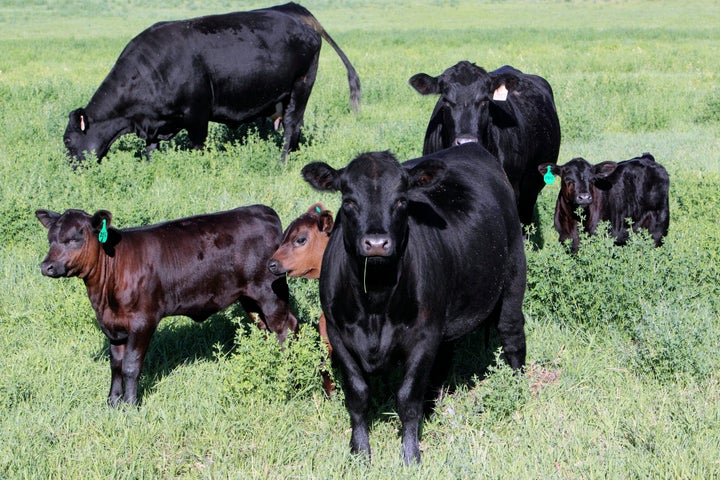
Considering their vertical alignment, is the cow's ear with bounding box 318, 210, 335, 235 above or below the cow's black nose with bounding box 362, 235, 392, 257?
below

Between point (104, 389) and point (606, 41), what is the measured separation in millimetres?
28645

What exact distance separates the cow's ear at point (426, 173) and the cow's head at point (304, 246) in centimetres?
133

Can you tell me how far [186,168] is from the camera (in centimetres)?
1084

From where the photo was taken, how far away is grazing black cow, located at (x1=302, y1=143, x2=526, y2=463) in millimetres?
4477

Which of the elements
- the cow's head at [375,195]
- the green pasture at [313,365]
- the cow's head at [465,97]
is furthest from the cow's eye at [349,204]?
the cow's head at [465,97]

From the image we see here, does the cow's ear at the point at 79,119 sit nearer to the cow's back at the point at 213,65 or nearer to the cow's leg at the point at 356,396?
the cow's back at the point at 213,65

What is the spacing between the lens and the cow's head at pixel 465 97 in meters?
8.00

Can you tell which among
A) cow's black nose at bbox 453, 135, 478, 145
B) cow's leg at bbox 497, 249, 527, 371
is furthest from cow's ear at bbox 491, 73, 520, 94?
→ cow's leg at bbox 497, 249, 527, 371

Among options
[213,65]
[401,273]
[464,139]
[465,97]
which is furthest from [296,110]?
[401,273]

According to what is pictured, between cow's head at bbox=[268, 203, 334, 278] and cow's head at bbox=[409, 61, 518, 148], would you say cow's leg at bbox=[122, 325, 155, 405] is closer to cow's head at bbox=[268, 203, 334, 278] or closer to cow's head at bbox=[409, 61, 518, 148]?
cow's head at bbox=[268, 203, 334, 278]

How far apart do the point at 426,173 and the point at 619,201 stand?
5178 mm

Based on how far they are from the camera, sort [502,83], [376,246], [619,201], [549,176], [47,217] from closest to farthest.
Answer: [376,246] → [47,217] → [502,83] → [549,176] → [619,201]

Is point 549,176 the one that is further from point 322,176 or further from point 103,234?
point 103,234

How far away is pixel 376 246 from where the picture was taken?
4.18 metres
